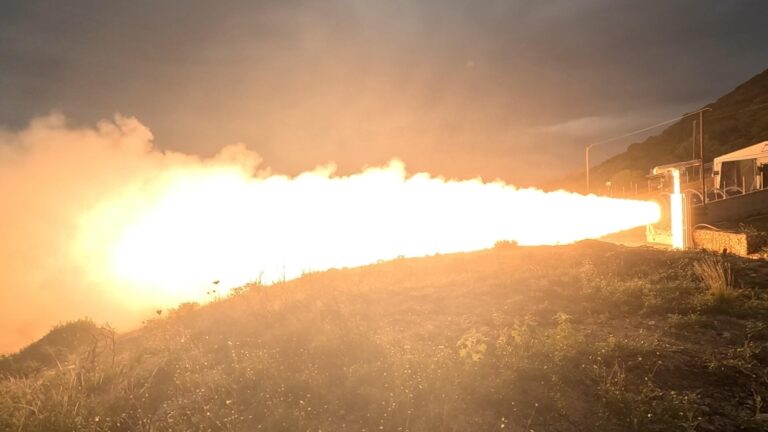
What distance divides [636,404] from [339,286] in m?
9.73

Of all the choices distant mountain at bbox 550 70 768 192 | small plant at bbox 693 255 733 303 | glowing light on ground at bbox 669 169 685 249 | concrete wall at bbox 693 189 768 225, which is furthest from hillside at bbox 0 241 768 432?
distant mountain at bbox 550 70 768 192

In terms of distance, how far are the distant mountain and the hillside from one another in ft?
209

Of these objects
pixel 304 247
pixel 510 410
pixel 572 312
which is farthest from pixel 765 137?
pixel 510 410

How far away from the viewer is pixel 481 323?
395 inches

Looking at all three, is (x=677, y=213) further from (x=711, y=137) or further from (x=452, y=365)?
(x=711, y=137)

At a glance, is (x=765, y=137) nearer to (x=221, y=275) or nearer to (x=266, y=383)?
(x=221, y=275)

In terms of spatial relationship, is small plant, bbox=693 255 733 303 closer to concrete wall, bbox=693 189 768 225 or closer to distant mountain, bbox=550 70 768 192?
concrete wall, bbox=693 189 768 225

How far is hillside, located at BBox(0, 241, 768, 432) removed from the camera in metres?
6.41

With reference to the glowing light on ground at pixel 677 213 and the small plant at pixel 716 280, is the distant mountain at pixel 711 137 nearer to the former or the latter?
the glowing light on ground at pixel 677 213

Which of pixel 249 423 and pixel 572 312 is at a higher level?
pixel 572 312

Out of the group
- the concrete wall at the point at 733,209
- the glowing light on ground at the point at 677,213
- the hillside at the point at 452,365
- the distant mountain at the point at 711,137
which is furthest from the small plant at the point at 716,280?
the distant mountain at the point at 711,137

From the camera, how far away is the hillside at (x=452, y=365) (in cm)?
641

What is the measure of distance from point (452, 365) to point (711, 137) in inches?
3717

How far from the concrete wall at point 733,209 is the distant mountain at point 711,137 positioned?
3854 centimetres
